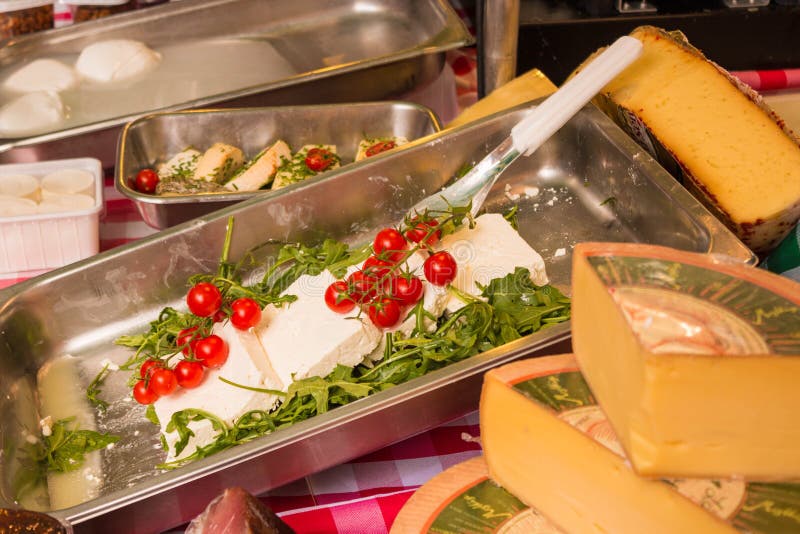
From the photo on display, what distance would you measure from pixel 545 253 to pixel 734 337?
0.80 m

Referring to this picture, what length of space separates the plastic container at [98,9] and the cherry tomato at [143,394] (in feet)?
5.17

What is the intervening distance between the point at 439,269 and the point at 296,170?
0.61m

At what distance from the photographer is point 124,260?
1.52m

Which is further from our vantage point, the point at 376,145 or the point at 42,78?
the point at 42,78

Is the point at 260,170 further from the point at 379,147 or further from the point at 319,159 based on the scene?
the point at 379,147

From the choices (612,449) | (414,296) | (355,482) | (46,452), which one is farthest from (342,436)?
(46,452)

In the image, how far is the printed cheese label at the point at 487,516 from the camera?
1.04m

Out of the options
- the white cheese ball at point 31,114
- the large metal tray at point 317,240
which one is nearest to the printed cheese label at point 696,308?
the large metal tray at point 317,240

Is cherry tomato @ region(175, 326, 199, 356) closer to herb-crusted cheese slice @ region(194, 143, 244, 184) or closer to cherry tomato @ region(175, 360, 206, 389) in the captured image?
cherry tomato @ region(175, 360, 206, 389)

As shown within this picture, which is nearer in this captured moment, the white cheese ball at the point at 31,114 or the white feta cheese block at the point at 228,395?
the white feta cheese block at the point at 228,395

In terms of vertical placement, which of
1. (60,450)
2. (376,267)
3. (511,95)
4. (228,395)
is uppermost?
(511,95)

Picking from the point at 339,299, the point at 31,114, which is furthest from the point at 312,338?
the point at 31,114

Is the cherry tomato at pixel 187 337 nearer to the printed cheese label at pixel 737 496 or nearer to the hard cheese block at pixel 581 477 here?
the hard cheese block at pixel 581 477

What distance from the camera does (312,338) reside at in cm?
133
